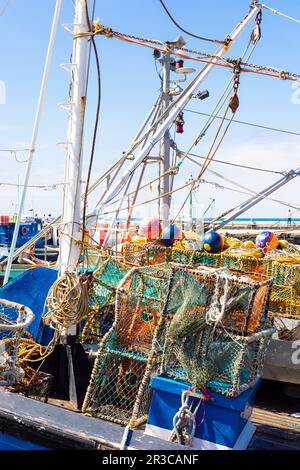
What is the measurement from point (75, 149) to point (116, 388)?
281cm

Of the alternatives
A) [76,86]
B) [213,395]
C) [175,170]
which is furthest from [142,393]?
[175,170]

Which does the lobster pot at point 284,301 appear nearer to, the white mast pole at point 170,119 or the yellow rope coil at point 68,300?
the white mast pole at point 170,119

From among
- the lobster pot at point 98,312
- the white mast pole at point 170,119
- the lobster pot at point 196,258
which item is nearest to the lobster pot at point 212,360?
the lobster pot at point 98,312

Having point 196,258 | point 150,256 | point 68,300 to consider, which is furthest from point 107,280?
point 196,258

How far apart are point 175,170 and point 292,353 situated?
16.7ft

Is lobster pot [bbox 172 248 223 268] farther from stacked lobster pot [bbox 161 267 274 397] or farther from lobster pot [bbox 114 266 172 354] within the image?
stacked lobster pot [bbox 161 267 274 397]

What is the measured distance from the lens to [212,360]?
382 cm

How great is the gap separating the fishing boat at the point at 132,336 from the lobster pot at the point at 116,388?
0.01 meters

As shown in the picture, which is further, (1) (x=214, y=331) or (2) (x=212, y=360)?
(1) (x=214, y=331)

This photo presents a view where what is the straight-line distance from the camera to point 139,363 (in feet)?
15.8

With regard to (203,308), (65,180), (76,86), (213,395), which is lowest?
(213,395)

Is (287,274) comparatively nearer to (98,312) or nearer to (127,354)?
(98,312)
